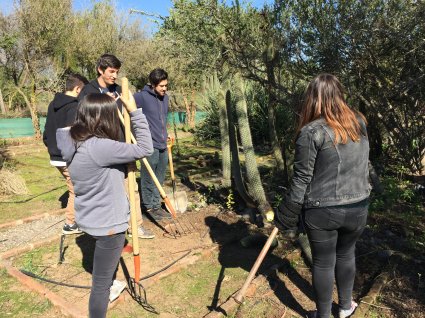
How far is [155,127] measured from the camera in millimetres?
4648

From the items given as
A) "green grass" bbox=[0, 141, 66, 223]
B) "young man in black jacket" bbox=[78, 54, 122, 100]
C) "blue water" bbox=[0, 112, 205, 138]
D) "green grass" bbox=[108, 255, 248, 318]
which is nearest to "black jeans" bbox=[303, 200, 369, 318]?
"green grass" bbox=[108, 255, 248, 318]

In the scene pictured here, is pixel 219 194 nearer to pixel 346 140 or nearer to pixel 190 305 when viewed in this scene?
pixel 190 305

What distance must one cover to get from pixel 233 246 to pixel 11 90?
21.6 metres

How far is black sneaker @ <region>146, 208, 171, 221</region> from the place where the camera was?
486 centimetres

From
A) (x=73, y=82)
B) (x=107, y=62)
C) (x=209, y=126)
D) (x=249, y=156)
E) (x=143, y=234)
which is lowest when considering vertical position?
(x=143, y=234)

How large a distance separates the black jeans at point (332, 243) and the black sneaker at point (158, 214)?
265 centimetres

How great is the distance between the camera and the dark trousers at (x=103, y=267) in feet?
7.98

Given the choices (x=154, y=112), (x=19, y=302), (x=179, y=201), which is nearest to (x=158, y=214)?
(x=179, y=201)

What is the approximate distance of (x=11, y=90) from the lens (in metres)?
21.7

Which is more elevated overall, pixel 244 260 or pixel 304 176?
pixel 304 176

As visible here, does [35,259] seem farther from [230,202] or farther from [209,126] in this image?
[209,126]

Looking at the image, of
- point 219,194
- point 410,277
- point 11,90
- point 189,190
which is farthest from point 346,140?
point 11,90

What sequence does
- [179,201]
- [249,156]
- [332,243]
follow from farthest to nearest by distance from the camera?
[179,201]
[249,156]
[332,243]

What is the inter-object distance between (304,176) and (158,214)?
2961 millimetres
